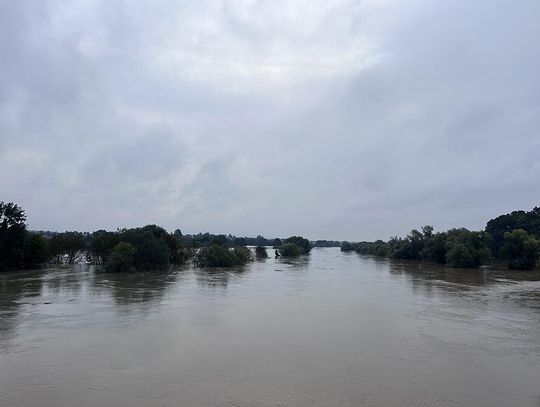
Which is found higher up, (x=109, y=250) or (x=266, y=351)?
(x=109, y=250)

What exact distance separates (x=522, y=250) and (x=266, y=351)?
50.5 metres

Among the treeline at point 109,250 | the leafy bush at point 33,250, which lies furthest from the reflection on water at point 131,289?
the leafy bush at point 33,250

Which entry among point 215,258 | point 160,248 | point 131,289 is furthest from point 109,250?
point 131,289

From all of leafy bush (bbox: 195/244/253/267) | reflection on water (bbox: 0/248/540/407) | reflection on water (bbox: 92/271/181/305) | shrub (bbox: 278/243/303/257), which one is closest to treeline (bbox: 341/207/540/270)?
shrub (bbox: 278/243/303/257)

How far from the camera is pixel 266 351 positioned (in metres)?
14.3

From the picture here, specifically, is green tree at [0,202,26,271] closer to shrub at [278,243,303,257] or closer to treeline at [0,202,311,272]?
treeline at [0,202,311,272]

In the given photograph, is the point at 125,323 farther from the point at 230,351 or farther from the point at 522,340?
the point at 522,340

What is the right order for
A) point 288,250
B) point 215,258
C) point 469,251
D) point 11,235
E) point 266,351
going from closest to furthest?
point 266,351
point 11,235
point 215,258
point 469,251
point 288,250

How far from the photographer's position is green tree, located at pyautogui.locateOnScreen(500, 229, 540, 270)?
52.8 meters

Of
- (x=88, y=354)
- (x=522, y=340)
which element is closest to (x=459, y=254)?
(x=522, y=340)

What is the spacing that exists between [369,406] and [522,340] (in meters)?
9.51

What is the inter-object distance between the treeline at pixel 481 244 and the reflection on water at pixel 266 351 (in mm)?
31592

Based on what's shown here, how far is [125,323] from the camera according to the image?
61.3 feet

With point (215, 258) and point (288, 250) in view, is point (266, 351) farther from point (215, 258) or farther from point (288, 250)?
point (288, 250)
